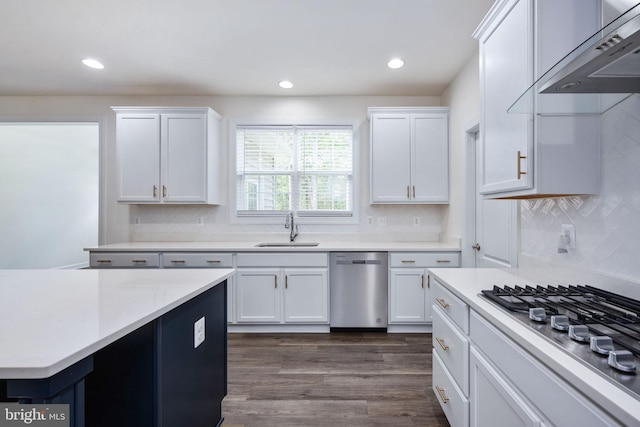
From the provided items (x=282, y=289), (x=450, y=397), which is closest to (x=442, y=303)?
(x=450, y=397)

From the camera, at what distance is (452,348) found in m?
1.57

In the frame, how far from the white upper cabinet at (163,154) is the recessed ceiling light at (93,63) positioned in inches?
17.8

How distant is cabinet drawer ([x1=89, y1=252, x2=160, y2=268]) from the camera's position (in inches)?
124

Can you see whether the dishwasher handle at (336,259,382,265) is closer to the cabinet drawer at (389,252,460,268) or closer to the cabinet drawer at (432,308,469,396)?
the cabinet drawer at (389,252,460,268)

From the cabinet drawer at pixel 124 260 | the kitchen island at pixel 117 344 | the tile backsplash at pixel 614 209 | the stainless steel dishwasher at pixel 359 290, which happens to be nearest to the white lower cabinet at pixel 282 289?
the stainless steel dishwasher at pixel 359 290

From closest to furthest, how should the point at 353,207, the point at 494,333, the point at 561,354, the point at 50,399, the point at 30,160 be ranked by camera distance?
the point at 50,399, the point at 561,354, the point at 494,333, the point at 353,207, the point at 30,160

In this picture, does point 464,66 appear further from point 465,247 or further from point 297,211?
point 297,211

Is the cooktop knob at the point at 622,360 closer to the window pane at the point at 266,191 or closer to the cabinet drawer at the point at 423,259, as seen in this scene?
the cabinet drawer at the point at 423,259

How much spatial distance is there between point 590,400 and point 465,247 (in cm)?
246

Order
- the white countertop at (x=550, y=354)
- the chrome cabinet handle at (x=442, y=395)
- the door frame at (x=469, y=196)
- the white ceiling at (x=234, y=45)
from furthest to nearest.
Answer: the door frame at (x=469, y=196) → the white ceiling at (x=234, y=45) → the chrome cabinet handle at (x=442, y=395) → the white countertop at (x=550, y=354)

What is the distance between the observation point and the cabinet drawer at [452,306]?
1416 millimetres

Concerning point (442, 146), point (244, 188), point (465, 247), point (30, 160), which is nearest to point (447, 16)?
point (442, 146)

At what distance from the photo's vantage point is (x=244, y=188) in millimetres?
3830

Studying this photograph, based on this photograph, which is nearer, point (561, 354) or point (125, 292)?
point (561, 354)
